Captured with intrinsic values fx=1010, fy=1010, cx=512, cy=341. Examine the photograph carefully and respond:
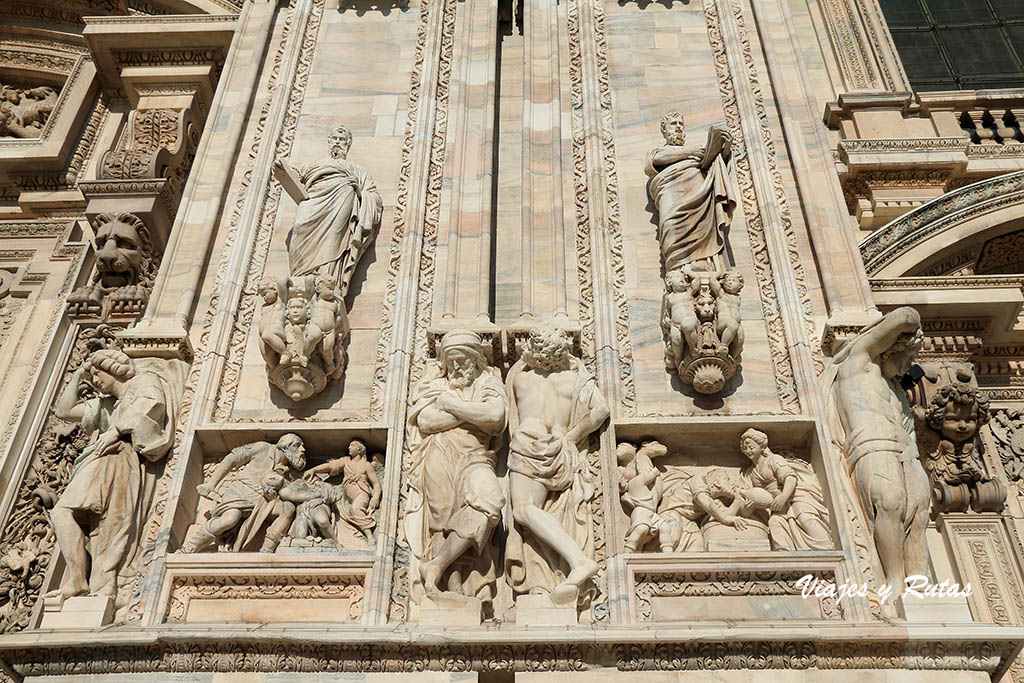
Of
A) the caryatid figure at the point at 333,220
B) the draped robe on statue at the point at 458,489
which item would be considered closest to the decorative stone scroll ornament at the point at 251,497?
the draped robe on statue at the point at 458,489

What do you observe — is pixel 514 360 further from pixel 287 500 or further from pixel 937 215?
pixel 937 215

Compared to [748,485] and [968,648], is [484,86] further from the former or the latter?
[968,648]

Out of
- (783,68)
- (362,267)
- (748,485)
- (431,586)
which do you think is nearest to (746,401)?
(748,485)

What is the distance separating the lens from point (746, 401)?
8.22m

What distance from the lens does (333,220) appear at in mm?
9031

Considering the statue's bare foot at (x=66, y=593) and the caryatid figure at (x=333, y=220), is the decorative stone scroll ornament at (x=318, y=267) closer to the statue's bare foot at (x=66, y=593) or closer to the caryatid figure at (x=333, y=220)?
the caryatid figure at (x=333, y=220)

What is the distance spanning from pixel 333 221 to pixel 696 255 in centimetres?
324

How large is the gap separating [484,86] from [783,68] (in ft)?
10.6

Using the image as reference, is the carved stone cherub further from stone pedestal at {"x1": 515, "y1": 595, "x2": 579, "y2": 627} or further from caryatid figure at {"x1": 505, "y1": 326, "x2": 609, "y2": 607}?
stone pedestal at {"x1": 515, "y1": 595, "x2": 579, "y2": 627}

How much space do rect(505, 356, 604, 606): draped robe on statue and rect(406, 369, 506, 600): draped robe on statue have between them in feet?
0.59

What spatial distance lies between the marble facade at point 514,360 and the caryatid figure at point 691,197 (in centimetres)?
4

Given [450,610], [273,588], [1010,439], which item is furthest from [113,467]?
[1010,439]

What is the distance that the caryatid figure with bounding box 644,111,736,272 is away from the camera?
8.92m

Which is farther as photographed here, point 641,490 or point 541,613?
point 641,490
